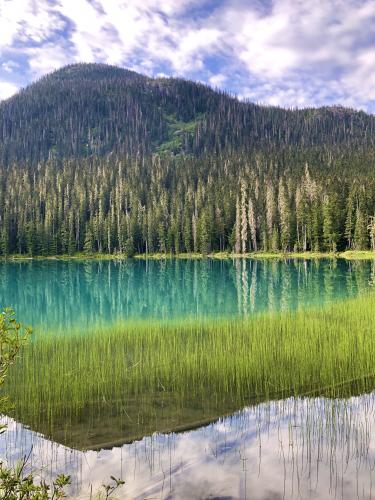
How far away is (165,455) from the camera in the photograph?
9.51 m

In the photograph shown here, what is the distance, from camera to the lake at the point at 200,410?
8.60 meters

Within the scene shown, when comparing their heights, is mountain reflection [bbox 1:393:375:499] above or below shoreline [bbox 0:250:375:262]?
below

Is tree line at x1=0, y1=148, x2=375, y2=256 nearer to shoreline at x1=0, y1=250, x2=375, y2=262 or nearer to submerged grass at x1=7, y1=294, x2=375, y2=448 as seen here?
shoreline at x1=0, y1=250, x2=375, y2=262

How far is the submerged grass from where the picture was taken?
11.6 metres

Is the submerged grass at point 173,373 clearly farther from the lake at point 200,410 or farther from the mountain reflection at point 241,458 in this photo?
the mountain reflection at point 241,458

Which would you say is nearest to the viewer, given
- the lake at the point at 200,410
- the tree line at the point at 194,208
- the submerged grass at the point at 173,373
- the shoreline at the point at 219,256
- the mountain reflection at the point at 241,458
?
the mountain reflection at the point at 241,458

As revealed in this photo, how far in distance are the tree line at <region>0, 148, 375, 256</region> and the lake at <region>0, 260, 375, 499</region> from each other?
85733mm

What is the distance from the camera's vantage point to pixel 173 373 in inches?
579

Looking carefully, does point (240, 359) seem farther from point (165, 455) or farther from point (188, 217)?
point (188, 217)

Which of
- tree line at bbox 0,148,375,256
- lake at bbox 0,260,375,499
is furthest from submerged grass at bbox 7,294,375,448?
tree line at bbox 0,148,375,256

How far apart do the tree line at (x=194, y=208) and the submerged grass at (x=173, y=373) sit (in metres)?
84.3

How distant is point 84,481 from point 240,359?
8.00 meters

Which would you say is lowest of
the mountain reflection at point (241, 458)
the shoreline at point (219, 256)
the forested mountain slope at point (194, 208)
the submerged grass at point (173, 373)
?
the mountain reflection at point (241, 458)

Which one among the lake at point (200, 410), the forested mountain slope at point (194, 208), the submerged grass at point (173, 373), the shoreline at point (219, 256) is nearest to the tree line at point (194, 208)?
the forested mountain slope at point (194, 208)
